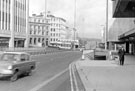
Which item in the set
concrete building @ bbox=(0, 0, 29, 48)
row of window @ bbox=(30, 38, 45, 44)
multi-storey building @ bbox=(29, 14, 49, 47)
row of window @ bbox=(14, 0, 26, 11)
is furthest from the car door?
multi-storey building @ bbox=(29, 14, 49, 47)

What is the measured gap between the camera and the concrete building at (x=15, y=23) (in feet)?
203

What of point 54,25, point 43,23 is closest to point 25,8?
point 43,23

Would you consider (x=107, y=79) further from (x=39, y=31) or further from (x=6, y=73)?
(x=39, y=31)

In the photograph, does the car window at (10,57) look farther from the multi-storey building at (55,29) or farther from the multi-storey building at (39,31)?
the multi-storey building at (55,29)

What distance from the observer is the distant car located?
Answer: 1189 centimetres

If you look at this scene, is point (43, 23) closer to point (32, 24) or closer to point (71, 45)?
point (32, 24)

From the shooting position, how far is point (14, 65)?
40.1 ft

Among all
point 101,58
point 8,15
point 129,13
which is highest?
point 8,15

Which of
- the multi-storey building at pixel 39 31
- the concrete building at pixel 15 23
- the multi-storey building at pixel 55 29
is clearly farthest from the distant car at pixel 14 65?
the multi-storey building at pixel 55 29

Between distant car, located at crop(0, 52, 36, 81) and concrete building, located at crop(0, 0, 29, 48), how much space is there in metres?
42.8

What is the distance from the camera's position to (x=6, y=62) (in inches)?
488

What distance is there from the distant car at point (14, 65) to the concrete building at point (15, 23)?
141ft

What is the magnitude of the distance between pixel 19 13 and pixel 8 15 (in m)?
8.69

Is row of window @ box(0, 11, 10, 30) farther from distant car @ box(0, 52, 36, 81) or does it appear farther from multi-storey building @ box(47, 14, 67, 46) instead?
multi-storey building @ box(47, 14, 67, 46)
